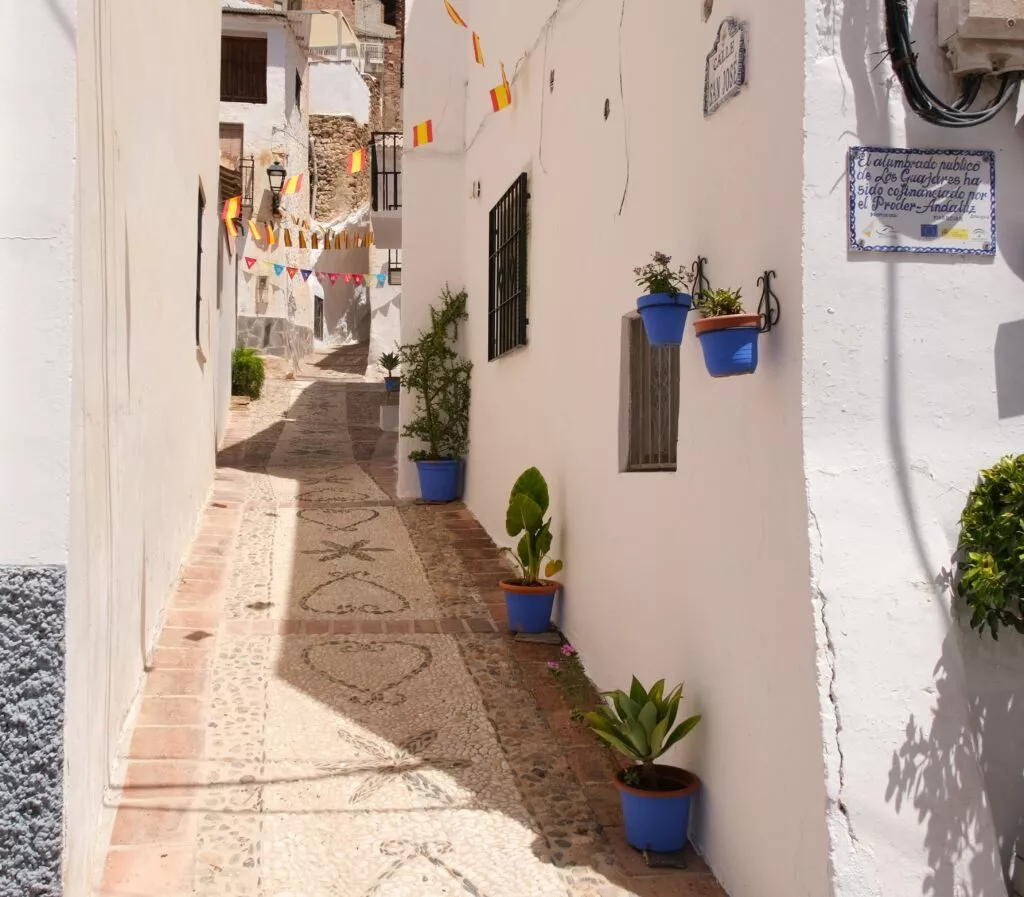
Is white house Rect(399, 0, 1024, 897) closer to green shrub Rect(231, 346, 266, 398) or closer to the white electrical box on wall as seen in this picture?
the white electrical box on wall

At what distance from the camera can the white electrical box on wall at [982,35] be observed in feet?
9.04

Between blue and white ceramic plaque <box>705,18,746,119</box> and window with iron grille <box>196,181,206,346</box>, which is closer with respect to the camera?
blue and white ceramic plaque <box>705,18,746,119</box>

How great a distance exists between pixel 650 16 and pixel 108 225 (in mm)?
2248

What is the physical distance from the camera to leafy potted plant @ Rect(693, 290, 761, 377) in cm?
297

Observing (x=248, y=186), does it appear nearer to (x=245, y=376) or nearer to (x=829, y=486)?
(x=245, y=376)

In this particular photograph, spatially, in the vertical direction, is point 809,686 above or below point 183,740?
above

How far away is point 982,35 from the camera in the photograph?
2.80 m

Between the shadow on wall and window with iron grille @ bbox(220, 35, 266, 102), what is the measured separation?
19.4 meters

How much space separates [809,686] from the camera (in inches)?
109

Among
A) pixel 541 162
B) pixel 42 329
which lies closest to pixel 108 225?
pixel 42 329

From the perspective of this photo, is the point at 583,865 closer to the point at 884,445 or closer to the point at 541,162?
the point at 884,445

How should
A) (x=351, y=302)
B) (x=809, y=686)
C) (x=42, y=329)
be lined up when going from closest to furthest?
(x=42, y=329)
(x=809, y=686)
(x=351, y=302)

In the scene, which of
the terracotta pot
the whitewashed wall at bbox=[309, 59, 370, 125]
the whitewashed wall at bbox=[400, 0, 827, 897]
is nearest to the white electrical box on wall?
the whitewashed wall at bbox=[400, 0, 827, 897]

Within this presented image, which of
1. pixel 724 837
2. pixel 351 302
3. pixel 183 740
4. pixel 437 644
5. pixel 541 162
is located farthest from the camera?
pixel 351 302
